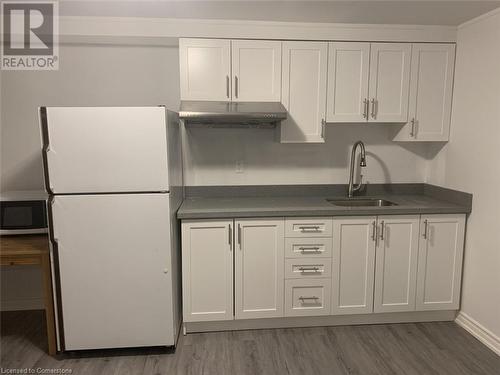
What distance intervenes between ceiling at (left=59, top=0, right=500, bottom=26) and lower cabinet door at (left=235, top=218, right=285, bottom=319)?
4.77 feet

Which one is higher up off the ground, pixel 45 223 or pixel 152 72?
pixel 152 72

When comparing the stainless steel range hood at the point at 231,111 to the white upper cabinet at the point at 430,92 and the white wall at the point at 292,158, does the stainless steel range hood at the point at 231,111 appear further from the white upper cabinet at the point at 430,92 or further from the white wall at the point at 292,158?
the white upper cabinet at the point at 430,92

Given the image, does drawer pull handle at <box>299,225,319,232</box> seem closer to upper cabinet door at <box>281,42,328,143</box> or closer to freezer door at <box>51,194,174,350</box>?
upper cabinet door at <box>281,42,328,143</box>

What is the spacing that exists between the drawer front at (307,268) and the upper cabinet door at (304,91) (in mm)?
928

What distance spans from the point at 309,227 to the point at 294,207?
18 cm

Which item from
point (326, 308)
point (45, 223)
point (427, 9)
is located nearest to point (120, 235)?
point (45, 223)

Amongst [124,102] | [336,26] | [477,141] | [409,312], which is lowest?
[409,312]

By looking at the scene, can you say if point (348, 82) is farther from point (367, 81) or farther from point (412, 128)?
point (412, 128)

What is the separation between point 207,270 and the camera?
2.53 metres

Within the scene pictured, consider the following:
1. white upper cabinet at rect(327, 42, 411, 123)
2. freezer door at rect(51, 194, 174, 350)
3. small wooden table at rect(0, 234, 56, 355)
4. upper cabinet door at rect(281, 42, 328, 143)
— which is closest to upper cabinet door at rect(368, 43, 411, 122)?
white upper cabinet at rect(327, 42, 411, 123)

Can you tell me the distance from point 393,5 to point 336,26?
0.48 metres

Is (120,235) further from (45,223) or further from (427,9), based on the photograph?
(427,9)

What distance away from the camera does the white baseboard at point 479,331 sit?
241 cm

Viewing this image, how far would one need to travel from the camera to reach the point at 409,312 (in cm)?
276
